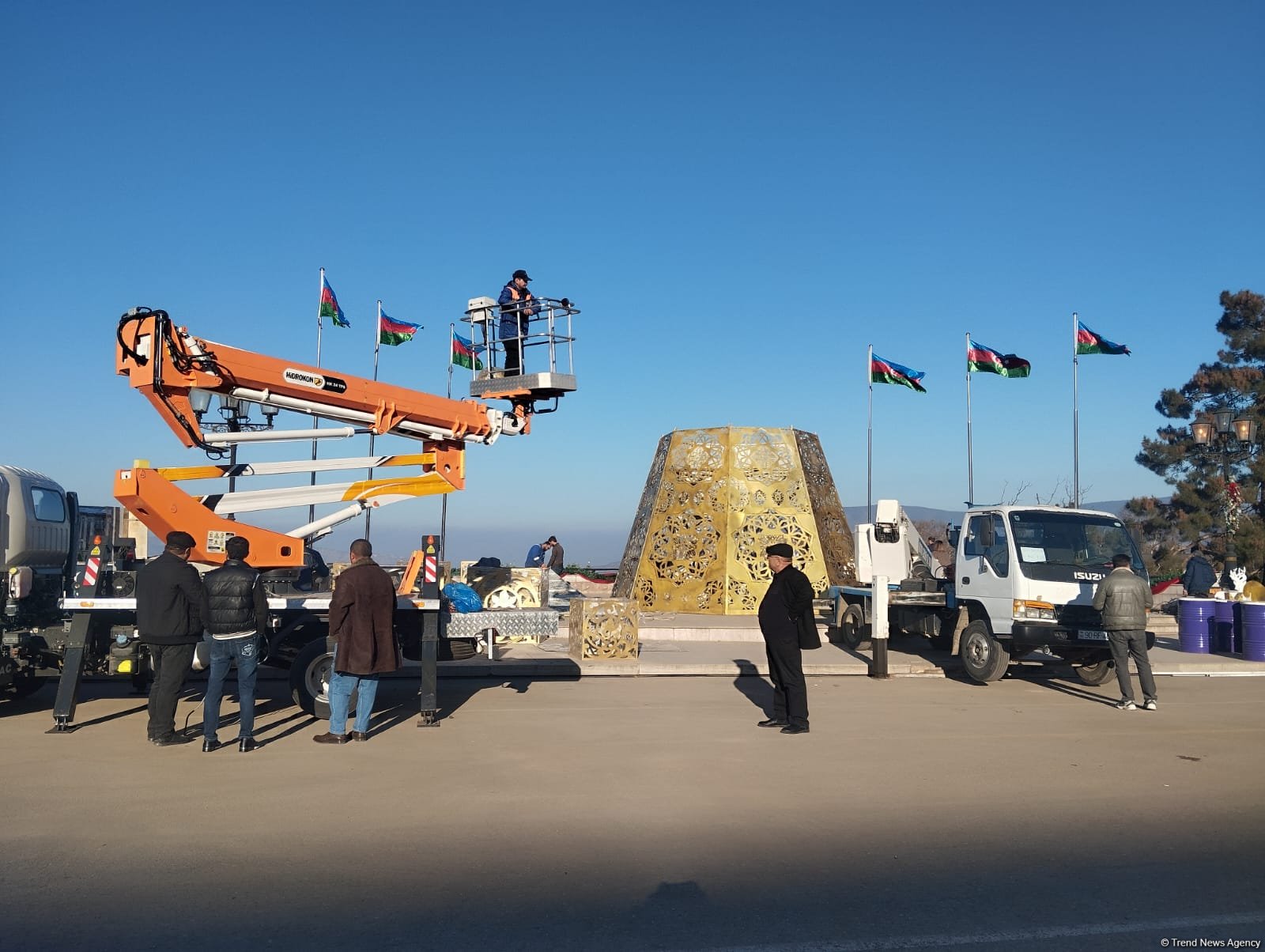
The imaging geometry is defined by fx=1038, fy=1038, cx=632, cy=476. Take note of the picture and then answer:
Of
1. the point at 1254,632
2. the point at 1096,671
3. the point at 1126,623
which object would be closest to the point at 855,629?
the point at 1096,671

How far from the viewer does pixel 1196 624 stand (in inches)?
699

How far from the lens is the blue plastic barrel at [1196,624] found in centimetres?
1772

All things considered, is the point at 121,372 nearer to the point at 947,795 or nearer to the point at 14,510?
the point at 14,510

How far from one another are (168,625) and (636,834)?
4.98 metres

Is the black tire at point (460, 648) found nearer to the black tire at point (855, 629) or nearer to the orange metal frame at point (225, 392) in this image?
the orange metal frame at point (225, 392)

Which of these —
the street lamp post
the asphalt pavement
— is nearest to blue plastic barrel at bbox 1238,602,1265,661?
the street lamp post

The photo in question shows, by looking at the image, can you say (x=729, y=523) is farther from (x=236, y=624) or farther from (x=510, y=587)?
(x=236, y=624)

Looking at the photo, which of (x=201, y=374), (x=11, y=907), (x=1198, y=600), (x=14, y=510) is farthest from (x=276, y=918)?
(x=1198, y=600)

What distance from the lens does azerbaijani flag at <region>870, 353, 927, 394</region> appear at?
990 inches

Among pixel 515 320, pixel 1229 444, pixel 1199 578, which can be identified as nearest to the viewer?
pixel 515 320

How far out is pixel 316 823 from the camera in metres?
6.56

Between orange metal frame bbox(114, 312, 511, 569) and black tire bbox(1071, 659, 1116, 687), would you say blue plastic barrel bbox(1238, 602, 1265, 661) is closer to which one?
black tire bbox(1071, 659, 1116, 687)

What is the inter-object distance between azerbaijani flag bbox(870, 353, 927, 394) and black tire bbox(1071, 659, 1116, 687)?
11970mm

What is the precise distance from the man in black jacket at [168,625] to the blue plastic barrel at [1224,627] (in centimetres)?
1644
